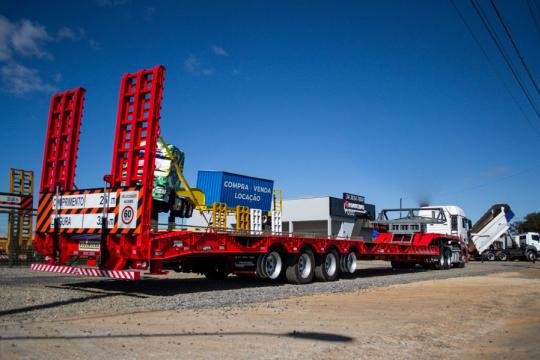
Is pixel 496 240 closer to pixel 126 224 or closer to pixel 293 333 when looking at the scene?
pixel 126 224

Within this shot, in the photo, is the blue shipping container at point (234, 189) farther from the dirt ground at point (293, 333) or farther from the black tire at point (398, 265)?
the dirt ground at point (293, 333)

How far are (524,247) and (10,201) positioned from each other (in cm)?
3764

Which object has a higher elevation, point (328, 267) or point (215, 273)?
point (328, 267)

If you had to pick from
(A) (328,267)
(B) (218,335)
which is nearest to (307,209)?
(A) (328,267)

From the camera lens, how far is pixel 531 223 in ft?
298

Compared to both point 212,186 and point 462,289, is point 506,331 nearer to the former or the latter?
point 462,289

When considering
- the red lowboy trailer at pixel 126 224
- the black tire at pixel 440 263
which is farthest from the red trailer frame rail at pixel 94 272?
the black tire at pixel 440 263

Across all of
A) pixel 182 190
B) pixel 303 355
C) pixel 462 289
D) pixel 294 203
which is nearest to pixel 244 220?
pixel 182 190

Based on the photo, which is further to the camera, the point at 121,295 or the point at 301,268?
the point at 301,268

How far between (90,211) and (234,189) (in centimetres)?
1357

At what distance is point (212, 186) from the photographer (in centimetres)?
2377

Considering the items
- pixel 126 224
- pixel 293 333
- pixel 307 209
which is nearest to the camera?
pixel 293 333

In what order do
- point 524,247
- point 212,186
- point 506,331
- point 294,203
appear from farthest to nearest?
point 294,203, point 524,247, point 212,186, point 506,331

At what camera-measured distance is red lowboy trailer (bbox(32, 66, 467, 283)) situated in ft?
33.1
